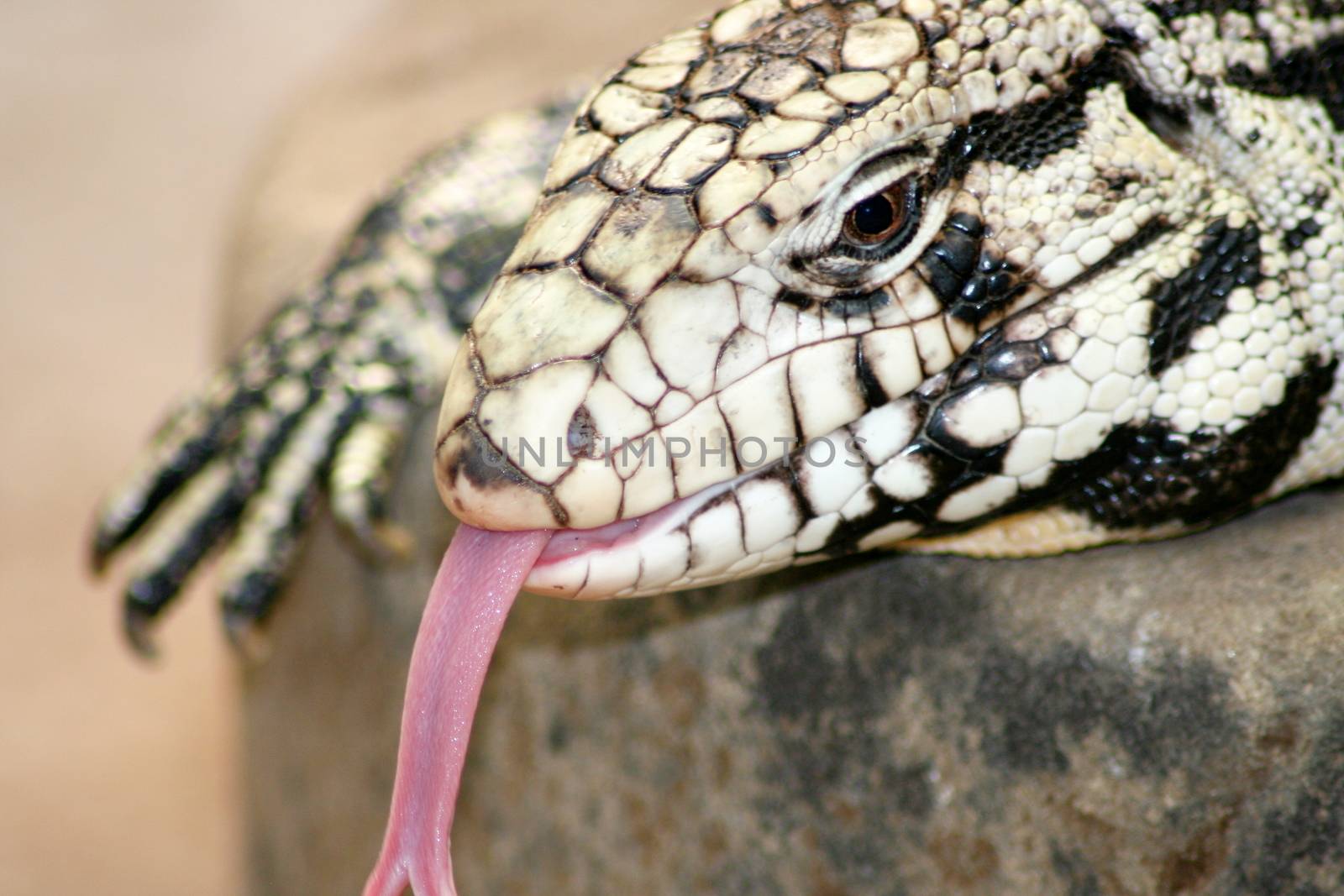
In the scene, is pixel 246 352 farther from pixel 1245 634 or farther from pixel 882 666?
pixel 1245 634

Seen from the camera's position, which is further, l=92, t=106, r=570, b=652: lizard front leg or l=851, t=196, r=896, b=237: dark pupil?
l=92, t=106, r=570, b=652: lizard front leg

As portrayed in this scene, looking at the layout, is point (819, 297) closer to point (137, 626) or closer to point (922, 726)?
point (922, 726)

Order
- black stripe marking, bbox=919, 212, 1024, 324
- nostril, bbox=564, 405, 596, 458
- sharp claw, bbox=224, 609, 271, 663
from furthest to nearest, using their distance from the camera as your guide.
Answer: sharp claw, bbox=224, 609, 271, 663 < black stripe marking, bbox=919, 212, 1024, 324 < nostril, bbox=564, 405, 596, 458

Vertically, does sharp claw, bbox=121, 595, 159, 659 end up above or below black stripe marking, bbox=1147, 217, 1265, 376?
above

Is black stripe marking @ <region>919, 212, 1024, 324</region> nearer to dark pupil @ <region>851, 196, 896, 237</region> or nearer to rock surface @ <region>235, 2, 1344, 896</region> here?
dark pupil @ <region>851, 196, 896, 237</region>

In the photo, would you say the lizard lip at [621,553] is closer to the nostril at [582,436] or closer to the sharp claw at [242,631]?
the nostril at [582,436]

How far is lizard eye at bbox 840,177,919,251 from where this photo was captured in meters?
1.78

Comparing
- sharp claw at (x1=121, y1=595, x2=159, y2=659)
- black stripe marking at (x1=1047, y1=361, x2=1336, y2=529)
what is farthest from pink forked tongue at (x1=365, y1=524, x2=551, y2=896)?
sharp claw at (x1=121, y1=595, x2=159, y2=659)

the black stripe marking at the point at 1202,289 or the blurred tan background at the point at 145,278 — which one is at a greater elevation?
the blurred tan background at the point at 145,278

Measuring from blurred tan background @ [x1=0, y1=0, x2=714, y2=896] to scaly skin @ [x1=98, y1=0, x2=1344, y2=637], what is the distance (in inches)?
90.0

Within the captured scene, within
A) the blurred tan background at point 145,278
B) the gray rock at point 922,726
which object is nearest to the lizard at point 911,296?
the gray rock at point 922,726

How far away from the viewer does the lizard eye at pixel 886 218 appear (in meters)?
1.78

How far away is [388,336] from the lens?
129 inches
